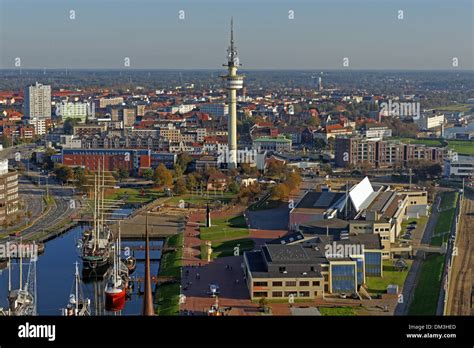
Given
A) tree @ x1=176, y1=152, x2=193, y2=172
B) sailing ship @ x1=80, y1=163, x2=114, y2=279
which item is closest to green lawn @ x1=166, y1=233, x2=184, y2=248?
sailing ship @ x1=80, y1=163, x2=114, y2=279

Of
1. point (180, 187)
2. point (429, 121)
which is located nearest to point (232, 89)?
point (180, 187)

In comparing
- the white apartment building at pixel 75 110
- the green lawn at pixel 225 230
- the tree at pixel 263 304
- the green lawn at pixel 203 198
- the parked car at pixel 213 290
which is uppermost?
the white apartment building at pixel 75 110

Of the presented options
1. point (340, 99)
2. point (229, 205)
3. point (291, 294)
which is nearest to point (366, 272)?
point (291, 294)

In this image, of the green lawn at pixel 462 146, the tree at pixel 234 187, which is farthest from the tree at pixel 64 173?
the green lawn at pixel 462 146

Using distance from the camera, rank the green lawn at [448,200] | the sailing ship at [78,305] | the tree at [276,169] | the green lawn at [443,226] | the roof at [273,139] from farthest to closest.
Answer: the roof at [273,139] → the tree at [276,169] → the green lawn at [448,200] → the green lawn at [443,226] → the sailing ship at [78,305]

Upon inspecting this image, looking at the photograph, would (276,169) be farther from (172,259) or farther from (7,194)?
(172,259)

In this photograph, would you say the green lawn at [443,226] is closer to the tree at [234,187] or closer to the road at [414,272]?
the road at [414,272]
